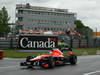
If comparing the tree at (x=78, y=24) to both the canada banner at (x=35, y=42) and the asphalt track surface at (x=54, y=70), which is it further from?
the asphalt track surface at (x=54, y=70)

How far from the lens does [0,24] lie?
87938mm

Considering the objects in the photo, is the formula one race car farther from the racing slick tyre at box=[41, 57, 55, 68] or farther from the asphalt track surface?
the asphalt track surface

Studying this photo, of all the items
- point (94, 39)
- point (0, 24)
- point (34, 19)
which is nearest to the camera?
point (94, 39)

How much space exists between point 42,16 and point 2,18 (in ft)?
168

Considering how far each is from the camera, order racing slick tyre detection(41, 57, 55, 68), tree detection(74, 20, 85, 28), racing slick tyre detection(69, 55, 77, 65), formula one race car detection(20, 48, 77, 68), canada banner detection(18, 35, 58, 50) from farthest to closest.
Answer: tree detection(74, 20, 85, 28) → canada banner detection(18, 35, 58, 50) → racing slick tyre detection(69, 55, 77, 65) → racing slick tyre detection(41, 57, 55, 68) → formula one race car detection(20, 48, 77, 68)

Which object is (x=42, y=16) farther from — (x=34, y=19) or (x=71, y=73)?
(x=71, y=73)

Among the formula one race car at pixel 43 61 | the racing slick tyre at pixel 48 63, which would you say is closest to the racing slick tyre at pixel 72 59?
the formula one race car at pixel 43 61

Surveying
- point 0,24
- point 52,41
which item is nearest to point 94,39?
point 52,41

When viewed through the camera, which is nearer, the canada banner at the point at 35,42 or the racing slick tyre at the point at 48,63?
the racing slick tyre at the point at 48,63

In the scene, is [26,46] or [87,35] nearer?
[26,46]

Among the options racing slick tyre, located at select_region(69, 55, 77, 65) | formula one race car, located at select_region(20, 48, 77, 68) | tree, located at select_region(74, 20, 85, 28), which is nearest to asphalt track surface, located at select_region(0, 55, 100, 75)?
formula one race car, located at select_region(20, 48, 77, 68)

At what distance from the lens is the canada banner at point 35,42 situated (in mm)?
32812

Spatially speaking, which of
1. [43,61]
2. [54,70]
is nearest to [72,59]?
[43,61]

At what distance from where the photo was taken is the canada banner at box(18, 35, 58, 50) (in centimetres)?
3281
